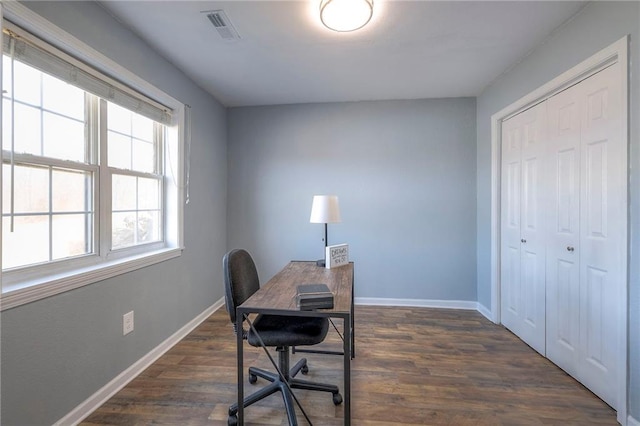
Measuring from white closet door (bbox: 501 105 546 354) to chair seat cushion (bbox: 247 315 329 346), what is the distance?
1891 millimetres

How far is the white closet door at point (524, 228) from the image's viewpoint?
2279mm

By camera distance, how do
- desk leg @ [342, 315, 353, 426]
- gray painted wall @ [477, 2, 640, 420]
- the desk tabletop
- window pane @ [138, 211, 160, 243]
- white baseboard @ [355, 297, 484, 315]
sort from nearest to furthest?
desk leg @ [342, 315, 353, 426] → the desk tabletop → gray painted wall @ [477, 2, 640, 420] → window pane @ [138, 211, 160, 243] → white baseboard @ [355, 297, 484, 315]

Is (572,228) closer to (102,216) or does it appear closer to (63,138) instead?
(102,216)

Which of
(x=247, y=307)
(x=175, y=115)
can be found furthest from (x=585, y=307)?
(x=175, y=115)

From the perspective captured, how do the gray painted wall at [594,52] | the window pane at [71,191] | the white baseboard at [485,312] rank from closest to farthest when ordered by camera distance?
the gray painted wall at [594,52] → the window pane at [71,191] → the white baseboard at [485,312]

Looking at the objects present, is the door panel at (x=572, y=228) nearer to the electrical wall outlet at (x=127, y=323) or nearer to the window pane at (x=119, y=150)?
the electrical wall outlet at (x=127, y=323)

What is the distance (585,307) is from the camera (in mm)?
1845

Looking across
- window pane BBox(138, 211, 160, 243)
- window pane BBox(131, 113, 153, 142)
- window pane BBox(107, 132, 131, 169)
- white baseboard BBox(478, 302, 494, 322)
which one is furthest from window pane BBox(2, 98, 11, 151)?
white baseboard BBox(478, 302, 494, 322)

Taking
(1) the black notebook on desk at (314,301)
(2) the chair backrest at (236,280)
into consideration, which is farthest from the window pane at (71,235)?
(1) the black notebook on desk at (314,301)

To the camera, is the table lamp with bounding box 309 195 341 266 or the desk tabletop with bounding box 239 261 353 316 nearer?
the desk tabletop with bounding box 239 261 353 316

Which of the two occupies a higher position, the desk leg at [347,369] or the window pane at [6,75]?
the window pane at [6,75]

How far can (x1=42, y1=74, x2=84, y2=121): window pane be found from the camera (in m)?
1.54

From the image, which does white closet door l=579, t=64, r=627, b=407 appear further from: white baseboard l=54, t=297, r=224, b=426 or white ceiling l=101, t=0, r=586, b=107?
white baseboard l=54, t=297, r=224, b=426

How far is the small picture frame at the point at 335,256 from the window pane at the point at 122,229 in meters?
1.52
